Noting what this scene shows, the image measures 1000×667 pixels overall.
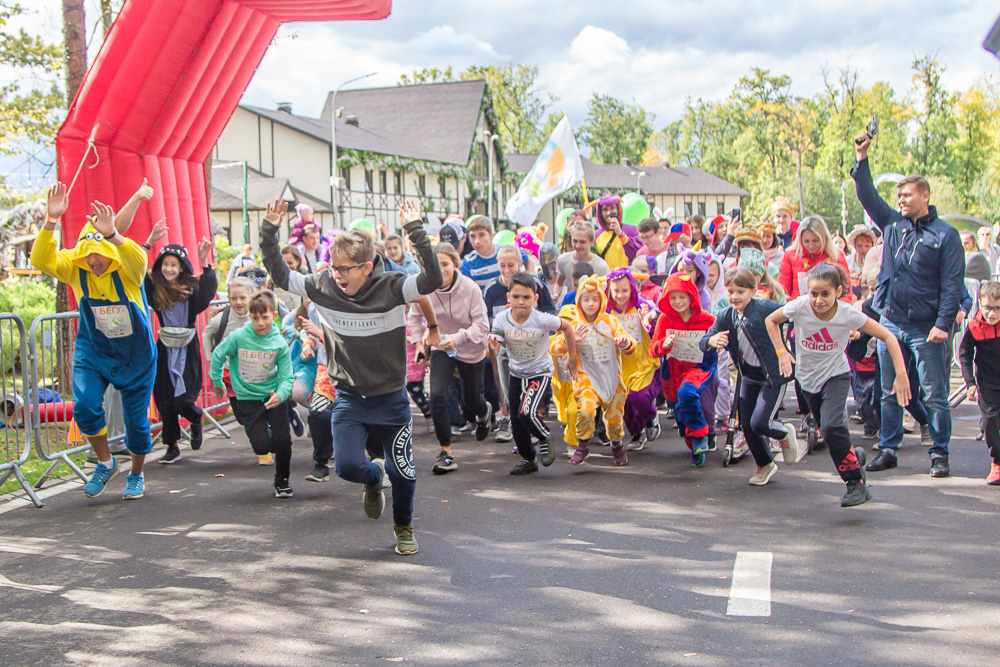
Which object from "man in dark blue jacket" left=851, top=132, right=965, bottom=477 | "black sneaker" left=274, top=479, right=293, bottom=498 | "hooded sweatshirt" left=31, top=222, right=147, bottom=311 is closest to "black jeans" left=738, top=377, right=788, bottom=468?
"man in dark blue jacket" left=851, top=132, right=965, bottom=477

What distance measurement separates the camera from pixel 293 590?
5.20m

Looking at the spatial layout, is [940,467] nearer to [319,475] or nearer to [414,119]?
[319,475]

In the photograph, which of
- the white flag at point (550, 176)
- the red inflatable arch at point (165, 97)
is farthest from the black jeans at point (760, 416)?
the white flag at point (550, 176)

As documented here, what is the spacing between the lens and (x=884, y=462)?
313 inches

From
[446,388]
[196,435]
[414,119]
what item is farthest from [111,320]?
[414,119]

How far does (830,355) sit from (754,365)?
689mm

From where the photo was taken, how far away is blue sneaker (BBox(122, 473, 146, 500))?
751cm

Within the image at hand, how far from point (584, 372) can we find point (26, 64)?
11.9m

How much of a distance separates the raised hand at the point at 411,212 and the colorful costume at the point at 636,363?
10.7ft

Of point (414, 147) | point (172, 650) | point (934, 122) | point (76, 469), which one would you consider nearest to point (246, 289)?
point (76, 469)

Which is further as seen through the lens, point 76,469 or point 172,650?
point 76,469

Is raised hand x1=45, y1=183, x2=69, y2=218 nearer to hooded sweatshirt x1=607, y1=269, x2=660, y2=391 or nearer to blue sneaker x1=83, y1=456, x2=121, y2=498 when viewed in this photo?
blue sneaker x1=83, y1=456, x2=121, y2=498

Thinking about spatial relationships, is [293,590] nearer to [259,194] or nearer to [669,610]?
[669,610]

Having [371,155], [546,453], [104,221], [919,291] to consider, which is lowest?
[546,453]
